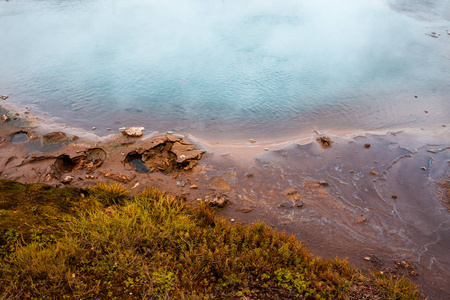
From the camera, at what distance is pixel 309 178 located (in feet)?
19.4

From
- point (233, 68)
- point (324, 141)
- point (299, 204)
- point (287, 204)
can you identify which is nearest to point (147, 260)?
point (287, 204)

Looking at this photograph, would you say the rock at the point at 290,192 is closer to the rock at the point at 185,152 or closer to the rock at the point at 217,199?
the rock at the point at 217,199

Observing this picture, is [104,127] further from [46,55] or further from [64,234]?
[46,55]

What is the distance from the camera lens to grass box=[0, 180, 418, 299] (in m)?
3.13

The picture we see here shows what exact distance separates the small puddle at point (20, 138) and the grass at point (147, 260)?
115 inches

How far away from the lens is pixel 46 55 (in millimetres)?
12500

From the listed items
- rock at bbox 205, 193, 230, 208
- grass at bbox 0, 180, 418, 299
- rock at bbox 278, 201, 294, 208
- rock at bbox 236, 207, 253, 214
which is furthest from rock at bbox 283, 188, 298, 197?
grass at bbox 0, 180, 418, 299

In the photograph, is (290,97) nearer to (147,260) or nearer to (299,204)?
(299,204)

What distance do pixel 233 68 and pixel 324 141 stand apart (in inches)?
208

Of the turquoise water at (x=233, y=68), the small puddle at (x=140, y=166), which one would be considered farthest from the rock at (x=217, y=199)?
the turquoise water at (x=233, y=68)

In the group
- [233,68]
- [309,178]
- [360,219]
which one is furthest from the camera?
[233,68]

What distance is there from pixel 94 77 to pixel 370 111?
936 cm

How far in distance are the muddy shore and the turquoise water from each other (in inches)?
40.6

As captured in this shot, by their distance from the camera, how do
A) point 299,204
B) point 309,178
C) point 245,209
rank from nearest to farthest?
1. point 245,209
2. point 299,204
3. point 309,178
